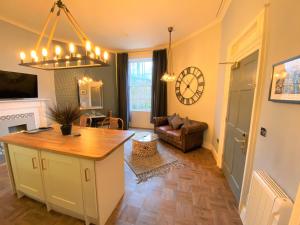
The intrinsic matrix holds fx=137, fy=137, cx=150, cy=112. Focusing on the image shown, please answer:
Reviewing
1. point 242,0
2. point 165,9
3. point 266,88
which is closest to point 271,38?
point 266,88

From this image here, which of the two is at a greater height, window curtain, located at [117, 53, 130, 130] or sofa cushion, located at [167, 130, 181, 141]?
window curtain, located at [117, 53, 130, 130]

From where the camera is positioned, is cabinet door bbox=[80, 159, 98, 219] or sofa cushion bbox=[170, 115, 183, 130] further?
sofa cushion bbox=[170, 115, 183, 130]

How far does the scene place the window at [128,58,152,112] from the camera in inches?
222

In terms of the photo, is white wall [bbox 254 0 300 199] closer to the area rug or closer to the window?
the area rug

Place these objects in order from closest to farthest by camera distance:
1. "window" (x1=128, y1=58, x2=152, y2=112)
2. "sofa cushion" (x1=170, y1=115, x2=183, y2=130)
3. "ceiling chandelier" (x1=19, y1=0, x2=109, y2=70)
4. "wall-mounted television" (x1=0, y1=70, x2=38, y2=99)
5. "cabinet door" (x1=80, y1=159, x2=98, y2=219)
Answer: "cabinet door" (x1=80, y1=159, x2=98, y2=219) → "ceiling chandelier" (x1=19, y1=0, x2=109, y2=70) → "wall-mounted television" (x1=0, y1=70, x2=38, y2=99) → "sofa cushion" (x1=170, y1=115, x2=183, y2=130) → "window" (x1=128, y1=58, x2=152, y2=112)

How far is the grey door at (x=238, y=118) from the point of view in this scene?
1.74m

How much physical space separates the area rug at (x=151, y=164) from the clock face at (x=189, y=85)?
181 centimetres

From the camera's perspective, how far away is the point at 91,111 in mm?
5223

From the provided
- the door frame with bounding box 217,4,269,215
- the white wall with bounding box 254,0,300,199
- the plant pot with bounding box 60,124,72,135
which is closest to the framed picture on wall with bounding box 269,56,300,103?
the white wall with bounding box 254,0,300,199

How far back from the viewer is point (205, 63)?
3699mm

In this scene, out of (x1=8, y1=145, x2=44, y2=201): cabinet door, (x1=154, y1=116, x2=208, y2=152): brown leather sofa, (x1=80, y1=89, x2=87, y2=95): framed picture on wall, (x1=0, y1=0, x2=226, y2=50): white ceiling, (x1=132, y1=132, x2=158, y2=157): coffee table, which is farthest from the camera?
(x1=80, y1=89, x2=87, y2=95): framed picture on wall

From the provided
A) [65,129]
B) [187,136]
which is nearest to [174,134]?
[187,136]

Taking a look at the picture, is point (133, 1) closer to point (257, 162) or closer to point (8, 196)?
point (257, 162)

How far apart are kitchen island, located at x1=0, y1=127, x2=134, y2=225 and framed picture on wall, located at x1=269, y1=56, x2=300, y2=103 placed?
5.34ft
